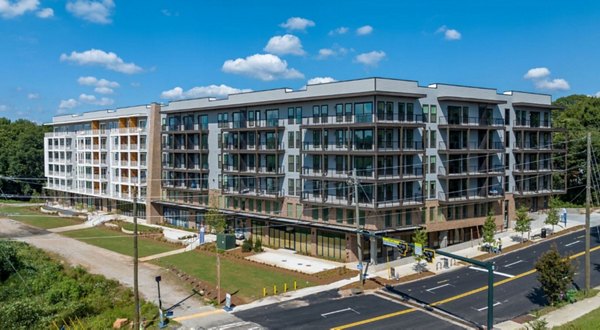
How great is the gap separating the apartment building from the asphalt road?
46348mm

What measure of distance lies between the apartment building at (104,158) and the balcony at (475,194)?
151 feet

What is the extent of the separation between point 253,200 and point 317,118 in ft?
49.5

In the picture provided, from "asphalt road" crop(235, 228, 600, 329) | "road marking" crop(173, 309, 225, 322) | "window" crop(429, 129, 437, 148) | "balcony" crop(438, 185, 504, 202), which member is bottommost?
"road marking" crop(173, 309, 225, 322)

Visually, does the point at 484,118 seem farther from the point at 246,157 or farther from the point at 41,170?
the point at 41,170

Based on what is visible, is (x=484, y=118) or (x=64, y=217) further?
(x=64, y=217)

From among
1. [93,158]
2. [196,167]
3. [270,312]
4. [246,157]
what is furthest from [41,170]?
[270,312]

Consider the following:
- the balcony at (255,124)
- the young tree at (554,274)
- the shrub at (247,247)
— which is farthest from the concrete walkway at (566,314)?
the balcony at (255,124)

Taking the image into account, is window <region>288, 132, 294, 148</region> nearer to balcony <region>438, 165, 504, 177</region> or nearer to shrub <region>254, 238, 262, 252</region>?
shrub <region>254, 238, 262, 252</region>

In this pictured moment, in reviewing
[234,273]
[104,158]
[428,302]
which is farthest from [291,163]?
[104,158]

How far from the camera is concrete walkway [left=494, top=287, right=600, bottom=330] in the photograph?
3119 centimetres

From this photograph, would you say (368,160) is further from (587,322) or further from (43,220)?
(43,220)

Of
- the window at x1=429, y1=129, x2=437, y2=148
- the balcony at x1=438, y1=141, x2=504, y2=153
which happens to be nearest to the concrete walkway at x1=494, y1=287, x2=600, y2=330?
the balcony at x1=438, y1=141, x2=504, y2=153

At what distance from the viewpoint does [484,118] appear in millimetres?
57000

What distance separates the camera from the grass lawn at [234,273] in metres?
41.9
